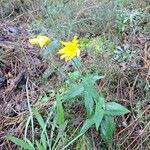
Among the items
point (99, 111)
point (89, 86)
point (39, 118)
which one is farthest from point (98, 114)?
point (39, 118)

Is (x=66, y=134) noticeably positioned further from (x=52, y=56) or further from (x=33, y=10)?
(x=33, y=10)

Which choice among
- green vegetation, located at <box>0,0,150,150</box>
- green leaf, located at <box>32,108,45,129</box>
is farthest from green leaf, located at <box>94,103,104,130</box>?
green leaf, located at <box>32,108,45,129</box>

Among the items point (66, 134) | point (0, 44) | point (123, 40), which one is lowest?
point (66, 134)

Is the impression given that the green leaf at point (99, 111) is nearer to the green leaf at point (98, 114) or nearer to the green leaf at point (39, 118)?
the green leaf at point (98, 114)

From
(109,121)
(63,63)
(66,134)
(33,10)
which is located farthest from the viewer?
(33,10)

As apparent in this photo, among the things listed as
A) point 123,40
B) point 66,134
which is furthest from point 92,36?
point 66,134

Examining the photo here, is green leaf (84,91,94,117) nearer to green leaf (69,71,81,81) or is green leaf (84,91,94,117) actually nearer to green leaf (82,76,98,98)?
green leaf (82,76,98,98)

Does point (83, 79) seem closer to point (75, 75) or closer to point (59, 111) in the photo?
point (59, 111)
